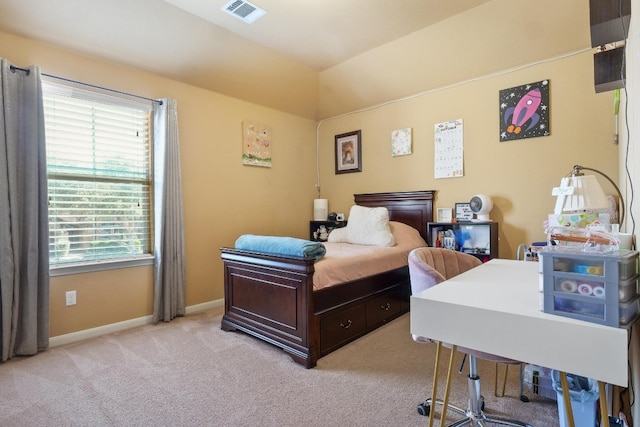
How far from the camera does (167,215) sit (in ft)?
10.4

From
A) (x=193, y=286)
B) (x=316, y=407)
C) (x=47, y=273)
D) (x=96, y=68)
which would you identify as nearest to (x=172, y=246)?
(x=193, y=286)

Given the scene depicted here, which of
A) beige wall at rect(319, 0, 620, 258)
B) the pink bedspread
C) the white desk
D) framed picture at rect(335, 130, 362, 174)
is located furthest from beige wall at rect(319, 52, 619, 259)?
the white desk

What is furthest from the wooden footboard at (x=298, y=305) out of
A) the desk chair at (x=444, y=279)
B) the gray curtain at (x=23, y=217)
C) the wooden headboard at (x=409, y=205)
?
the gray curtain at (x=23, y=217)

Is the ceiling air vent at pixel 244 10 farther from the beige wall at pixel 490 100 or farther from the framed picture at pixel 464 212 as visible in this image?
the framed picture at pixel 464 212

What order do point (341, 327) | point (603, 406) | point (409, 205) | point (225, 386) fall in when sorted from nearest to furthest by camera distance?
1. point (603, 406)
2. point (225, 386)
3. point (341, 327)
4. point (409, 205)

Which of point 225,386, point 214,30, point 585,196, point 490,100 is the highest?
point 214,30

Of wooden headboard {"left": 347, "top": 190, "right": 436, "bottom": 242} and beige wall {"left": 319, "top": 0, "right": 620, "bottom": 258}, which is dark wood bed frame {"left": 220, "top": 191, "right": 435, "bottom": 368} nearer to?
wooden headboard {"left": 347, "top": 190, "right": 436, "bottom": 242}

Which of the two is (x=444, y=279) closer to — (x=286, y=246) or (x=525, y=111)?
(x=286, y=246)

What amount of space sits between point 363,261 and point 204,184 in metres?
2.01

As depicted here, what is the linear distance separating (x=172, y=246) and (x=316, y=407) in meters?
2.17

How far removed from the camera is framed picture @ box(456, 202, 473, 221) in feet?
11.5

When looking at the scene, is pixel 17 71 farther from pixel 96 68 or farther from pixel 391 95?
pixel 391 95

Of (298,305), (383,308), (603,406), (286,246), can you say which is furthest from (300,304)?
(603,406)

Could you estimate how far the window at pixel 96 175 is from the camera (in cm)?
271
